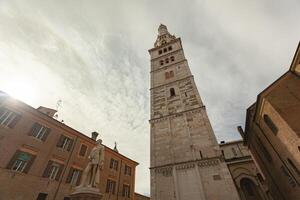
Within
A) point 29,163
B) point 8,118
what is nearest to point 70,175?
point 29,163

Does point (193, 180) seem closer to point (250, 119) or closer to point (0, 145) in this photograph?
point (250, 119)

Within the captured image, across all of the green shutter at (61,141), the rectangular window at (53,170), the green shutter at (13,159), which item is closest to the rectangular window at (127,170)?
the rectangular window at (53,170)

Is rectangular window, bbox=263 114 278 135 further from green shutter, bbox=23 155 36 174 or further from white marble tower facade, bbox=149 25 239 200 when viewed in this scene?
green shutter, bbox=23 155 36 174

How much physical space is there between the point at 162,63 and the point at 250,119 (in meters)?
14.5

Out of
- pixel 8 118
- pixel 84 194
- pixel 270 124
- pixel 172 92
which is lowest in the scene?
pixel 84 194

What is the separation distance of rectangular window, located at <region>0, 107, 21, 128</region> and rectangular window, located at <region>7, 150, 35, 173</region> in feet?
7.94

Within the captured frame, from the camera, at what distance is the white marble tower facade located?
1166 centimetres

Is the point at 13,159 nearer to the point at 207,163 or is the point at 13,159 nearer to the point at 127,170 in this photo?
the point at 127,170

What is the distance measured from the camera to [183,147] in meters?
14.3

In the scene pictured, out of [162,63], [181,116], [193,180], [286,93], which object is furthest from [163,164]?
[162,63]

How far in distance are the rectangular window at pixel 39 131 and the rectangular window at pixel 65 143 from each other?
4.85ft

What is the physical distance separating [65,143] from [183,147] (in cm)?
1235

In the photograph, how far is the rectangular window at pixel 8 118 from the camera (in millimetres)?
12859

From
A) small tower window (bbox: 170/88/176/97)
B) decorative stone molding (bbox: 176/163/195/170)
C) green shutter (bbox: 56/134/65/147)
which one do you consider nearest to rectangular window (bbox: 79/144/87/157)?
green shutter (bbox: 56/134/65/147)
